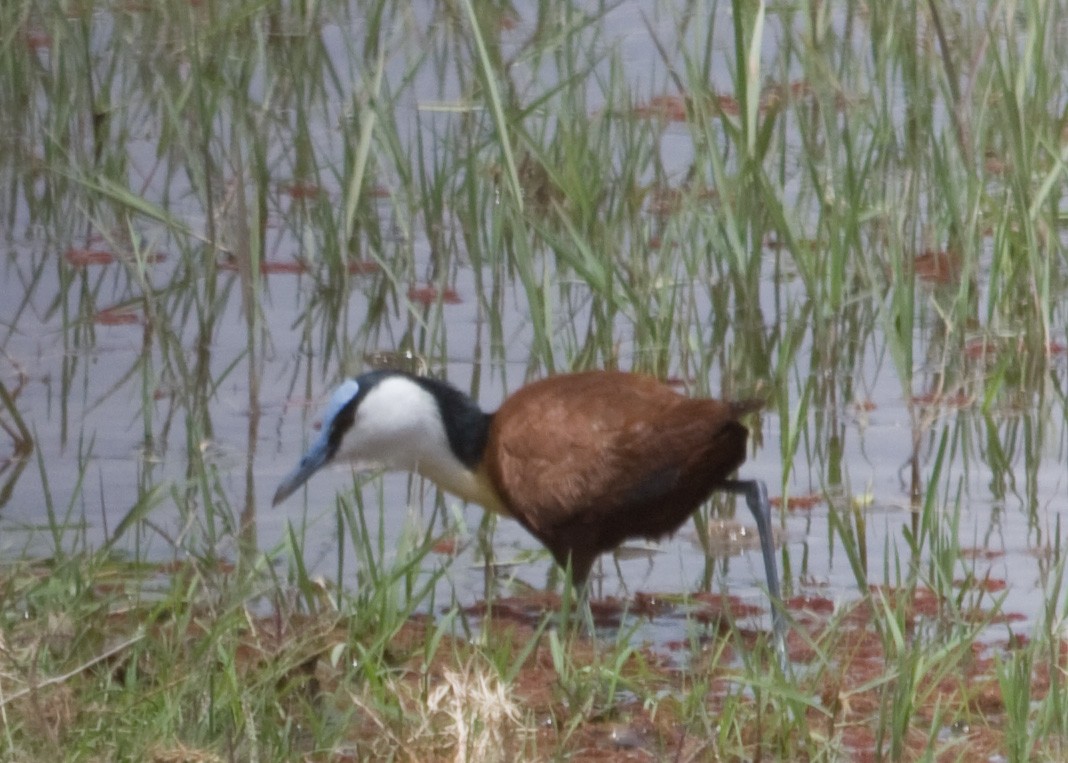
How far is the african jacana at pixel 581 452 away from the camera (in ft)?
15.9

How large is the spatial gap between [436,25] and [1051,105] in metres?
2.28

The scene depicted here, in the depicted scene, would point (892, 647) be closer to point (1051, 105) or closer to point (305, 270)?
point (305, 270)

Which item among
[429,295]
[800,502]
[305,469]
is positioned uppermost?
[429,295]

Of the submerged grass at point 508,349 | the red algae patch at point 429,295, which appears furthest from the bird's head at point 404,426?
the red algae patch at point 429,295

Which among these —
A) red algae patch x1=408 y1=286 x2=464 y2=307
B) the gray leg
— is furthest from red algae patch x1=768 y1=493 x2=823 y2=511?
red algae patch x1=408 y1=286 x2=464 y2=307

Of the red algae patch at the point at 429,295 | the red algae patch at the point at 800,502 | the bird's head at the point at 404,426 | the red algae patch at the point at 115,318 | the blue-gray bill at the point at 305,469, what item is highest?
the red algae patch at the point at 429,295

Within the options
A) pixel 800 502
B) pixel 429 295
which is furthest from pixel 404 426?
pixel 429 295

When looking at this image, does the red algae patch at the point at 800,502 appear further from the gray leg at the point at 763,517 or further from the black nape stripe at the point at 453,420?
the black nape stripe at the point at 453,420

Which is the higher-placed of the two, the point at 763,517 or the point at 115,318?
the point at 115,318

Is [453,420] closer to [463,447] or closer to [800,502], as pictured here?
[463,447]

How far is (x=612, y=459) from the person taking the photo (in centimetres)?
489

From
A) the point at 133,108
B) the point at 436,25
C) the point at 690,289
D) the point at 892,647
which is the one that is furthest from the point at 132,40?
the point at 892,647

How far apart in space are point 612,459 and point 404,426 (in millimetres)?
663

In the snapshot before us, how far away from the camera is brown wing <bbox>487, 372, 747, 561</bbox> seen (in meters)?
4.83
